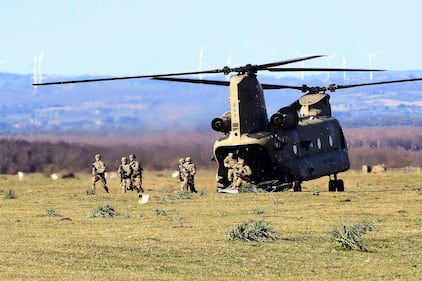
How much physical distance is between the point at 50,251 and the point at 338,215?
13.3 metres

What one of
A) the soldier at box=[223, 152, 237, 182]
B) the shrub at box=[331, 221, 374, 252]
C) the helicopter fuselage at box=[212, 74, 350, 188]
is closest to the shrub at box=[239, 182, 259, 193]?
the helicopter fuselage at box=[212, 74, 350, 188]

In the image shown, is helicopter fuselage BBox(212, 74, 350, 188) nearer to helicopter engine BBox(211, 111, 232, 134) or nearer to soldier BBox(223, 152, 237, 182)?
helicopter engine BBox(211, 111, 232, 134)

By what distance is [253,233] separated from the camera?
28156 millimetres

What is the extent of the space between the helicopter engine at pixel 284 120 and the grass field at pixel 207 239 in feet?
13.0

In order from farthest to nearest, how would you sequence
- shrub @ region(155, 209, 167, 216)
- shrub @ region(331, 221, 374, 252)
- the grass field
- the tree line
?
1. the tree line
2. shrub @ region(155, 209, 167, 216)
3. shrub @ region(331, 221, 374, 252)
4. the grass field

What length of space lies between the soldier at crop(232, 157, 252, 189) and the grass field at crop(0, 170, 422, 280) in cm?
264

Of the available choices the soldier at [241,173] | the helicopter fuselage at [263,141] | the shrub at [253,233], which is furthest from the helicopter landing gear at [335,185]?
the shrub at [253,233]

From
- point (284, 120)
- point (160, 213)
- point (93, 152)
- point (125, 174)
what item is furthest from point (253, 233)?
point (93, 152)

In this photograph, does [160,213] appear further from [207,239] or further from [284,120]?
[284,120]

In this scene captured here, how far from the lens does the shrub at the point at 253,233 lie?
2805 cm

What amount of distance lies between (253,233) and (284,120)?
2262 centimetres

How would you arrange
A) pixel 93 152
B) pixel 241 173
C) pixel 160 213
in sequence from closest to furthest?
pixel 160 213 < pixel 241 173 < pixel 93 152

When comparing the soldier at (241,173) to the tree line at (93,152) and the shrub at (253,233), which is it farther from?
the shrub at (253,233)

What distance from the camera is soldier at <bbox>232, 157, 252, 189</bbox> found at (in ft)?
166
